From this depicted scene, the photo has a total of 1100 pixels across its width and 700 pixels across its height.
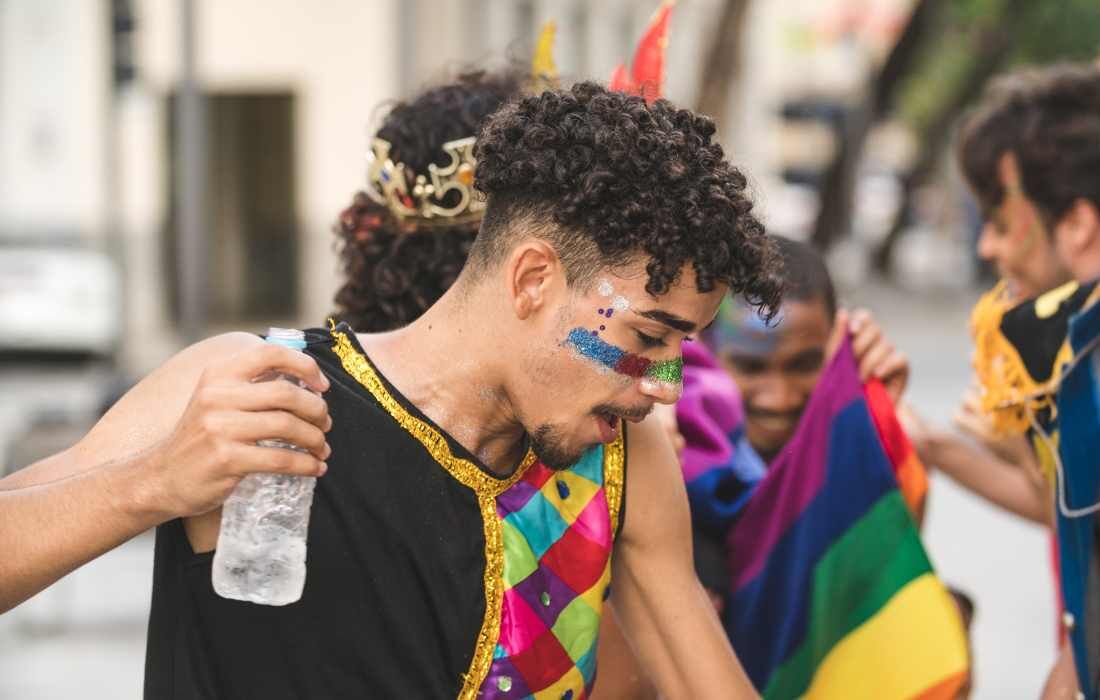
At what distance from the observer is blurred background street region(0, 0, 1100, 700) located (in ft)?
30.5

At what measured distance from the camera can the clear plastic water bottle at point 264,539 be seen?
7.16 ft

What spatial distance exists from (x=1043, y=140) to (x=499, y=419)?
1.81 m

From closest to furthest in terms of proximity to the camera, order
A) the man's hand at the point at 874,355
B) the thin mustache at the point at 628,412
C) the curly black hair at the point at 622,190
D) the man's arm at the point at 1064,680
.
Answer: the curly black hair at the point at 622,190 → the thin mustache at the point at 628,412 → the man's arm at the point at 1064,680 → the man's hand at the point at 874,355

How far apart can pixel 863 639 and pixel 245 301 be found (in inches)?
679

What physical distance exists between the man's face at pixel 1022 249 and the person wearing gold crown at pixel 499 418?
1.40 metres

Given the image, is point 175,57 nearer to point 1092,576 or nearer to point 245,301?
point 245,301

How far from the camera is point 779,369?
374 centimetres

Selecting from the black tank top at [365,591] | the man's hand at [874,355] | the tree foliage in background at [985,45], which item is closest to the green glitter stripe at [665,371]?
the black tank top at [365,591]

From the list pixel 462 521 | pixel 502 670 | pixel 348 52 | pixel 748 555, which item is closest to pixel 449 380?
pixel 462 521

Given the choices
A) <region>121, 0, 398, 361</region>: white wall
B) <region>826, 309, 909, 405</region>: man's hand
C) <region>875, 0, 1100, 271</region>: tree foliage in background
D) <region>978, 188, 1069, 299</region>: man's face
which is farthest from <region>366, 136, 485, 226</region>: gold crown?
<region>875, 0, 1100, 271</region>: tree foliage in background

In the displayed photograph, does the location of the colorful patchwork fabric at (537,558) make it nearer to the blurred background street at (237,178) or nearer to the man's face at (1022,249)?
the man's face at (1022,249)

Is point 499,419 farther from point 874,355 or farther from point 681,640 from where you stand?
point 874,355

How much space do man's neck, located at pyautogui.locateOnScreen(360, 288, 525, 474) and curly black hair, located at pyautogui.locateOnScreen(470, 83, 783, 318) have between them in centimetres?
10

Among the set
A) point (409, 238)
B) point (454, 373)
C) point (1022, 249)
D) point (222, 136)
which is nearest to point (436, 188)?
point (409, 238)
